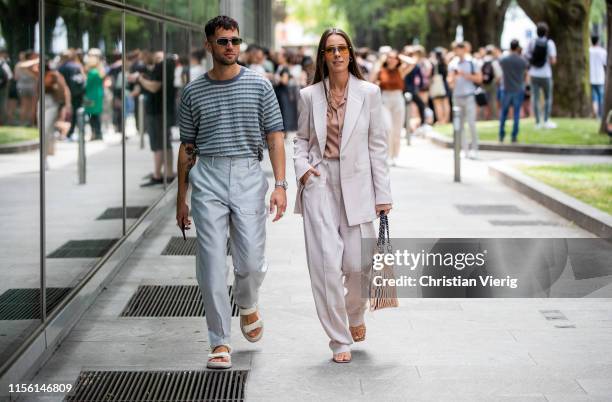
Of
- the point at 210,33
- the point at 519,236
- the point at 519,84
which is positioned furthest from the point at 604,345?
the point at 519,84

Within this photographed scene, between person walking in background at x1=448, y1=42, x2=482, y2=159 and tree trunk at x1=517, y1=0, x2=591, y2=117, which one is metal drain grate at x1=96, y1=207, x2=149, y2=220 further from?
tree trunk at x1=517, y1=0, x2=591, y2=117

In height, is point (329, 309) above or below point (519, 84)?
below

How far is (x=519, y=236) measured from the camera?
37.1 feet

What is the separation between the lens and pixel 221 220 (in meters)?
6.30

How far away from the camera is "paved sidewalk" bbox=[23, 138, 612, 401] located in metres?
5.93

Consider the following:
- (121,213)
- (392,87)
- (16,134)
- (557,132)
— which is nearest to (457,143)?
(392,87)

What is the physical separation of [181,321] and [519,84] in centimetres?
1510

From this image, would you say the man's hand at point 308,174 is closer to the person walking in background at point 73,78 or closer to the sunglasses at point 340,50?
the sunglasses at point 340,50

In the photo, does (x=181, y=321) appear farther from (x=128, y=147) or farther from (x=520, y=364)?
(x=128, y=147)

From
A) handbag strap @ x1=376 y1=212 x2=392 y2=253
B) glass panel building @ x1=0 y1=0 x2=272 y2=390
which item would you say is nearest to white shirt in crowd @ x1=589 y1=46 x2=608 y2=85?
glass panel building @ x1=0 y1=0 x2=272 y2=390

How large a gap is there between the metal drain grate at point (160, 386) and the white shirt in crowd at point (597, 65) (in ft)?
73.2

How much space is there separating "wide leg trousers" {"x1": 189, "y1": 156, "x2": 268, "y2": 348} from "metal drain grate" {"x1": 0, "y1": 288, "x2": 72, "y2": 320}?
808mm

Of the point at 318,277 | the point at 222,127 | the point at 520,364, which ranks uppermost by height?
the point at 222,127

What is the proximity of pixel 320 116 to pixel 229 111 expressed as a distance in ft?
1.50
